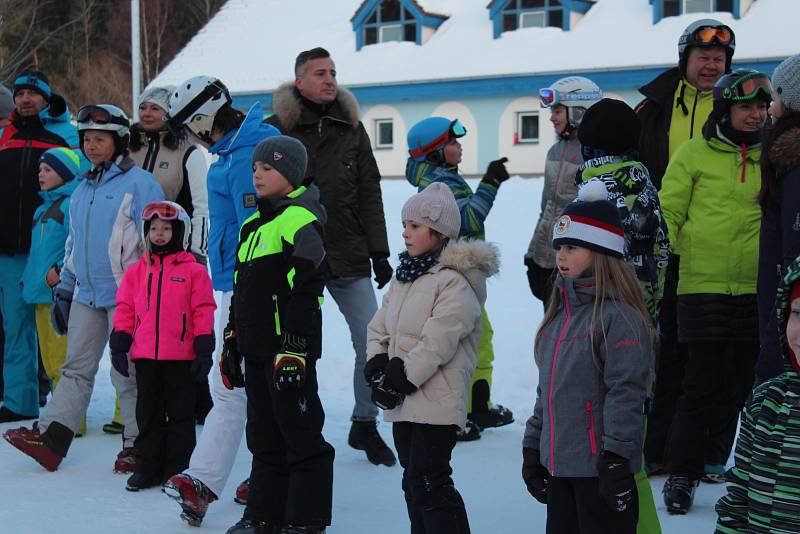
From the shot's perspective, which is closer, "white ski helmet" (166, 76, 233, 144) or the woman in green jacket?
the woman in green jacket

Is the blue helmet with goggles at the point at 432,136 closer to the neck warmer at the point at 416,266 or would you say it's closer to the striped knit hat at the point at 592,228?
the neck warmer at the point at 416,266

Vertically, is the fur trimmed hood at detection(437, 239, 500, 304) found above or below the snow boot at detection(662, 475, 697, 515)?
above

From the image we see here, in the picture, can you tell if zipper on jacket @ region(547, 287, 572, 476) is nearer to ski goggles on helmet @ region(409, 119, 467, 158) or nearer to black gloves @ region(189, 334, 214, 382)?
black gloves @ region(189, 334, 214, 382)

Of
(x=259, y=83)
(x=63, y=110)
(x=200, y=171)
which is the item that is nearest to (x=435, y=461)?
(x=200, y=171)

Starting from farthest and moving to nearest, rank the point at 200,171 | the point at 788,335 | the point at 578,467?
the point at 200,171 < the point at 578,467 < the point at 788,335

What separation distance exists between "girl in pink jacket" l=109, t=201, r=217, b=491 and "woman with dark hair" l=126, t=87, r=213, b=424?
3.03 ft

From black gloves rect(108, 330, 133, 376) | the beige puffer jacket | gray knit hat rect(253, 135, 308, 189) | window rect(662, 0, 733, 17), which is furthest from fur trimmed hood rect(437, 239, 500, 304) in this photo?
window rect(662, 0, 733, 17)

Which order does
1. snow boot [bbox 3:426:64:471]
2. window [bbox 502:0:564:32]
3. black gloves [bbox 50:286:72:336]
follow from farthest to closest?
window [bbox 502:0:564:32], black gloves [bbox 50:286:72:336], snow boot [bbox 3:426:64:471]

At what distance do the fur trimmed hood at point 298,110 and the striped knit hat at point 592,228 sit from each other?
2511mm

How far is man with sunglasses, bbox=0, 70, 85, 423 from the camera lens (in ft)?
23.8

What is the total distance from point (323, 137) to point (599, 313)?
2.79m

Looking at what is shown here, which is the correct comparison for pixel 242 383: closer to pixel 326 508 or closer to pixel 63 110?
pixel 326 508

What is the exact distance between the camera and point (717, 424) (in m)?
5.39

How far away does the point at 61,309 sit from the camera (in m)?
6.36
